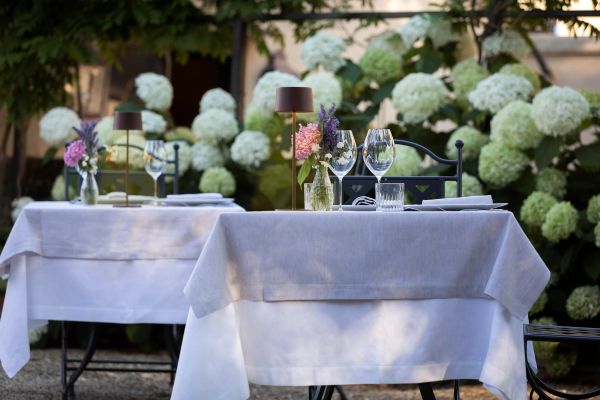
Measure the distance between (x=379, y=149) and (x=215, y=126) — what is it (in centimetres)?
285

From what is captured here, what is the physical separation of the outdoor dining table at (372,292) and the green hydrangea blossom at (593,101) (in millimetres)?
2586

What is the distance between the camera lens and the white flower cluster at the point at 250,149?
5.82 metres

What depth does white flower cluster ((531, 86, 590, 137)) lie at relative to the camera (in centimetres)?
497

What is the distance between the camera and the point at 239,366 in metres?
2.79

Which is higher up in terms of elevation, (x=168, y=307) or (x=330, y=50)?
(x=330, y=50)

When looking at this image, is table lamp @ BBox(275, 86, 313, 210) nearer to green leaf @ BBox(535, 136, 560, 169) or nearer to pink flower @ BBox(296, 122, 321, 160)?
pink flower @ BBox(296, 122, 321, 160)

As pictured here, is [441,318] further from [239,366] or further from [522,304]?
[239,366]

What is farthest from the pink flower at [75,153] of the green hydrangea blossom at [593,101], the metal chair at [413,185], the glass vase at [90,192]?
the green hydrangea blossom at [593,101]

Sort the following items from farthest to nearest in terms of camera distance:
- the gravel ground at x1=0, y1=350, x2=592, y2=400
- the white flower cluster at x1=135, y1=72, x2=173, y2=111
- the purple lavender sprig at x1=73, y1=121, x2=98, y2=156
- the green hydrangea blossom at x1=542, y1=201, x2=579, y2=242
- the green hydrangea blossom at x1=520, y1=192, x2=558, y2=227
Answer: the white flower cluster at x1=135, y1=72, x2=173, y2=111 < the green hydrangea blossom at x1=520, y1=192, x2=558, y2=227 < the green hydrangea blossom at x1=542, y1=201, x2=579, y2=242 < the gravel ground at x1=0, y1=350, x2=592, y2=400 < the purple lavender sprig at x1=73, y1=121, x2=98, y2=156

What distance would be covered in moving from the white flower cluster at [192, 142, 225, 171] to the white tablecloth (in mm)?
2092

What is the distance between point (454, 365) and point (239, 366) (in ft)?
1.91

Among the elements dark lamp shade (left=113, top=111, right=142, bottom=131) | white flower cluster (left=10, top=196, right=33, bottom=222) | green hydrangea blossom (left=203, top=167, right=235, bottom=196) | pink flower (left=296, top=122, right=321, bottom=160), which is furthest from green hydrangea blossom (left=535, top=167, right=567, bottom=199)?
white flower cluster (left=10, top=196, right=33, bottom=222)

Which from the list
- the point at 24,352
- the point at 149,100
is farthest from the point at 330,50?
the point at 24,352

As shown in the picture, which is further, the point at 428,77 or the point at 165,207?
the point at 428,77
